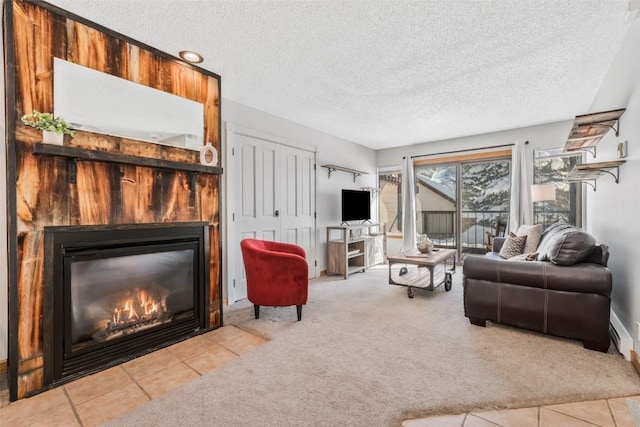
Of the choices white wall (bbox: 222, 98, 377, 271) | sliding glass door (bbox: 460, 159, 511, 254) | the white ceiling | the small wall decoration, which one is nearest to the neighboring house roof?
sliding glass door (bbox: 460, 159, 511, 254)

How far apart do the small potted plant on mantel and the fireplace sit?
567 mm

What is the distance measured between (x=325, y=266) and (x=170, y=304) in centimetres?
283

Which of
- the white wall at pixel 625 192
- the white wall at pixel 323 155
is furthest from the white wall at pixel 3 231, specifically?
the white wall at pixel 625 192

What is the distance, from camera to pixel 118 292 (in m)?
2.21

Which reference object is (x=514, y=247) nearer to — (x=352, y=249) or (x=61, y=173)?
(x=352, y=249)

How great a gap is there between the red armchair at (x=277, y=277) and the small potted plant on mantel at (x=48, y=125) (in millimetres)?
1615

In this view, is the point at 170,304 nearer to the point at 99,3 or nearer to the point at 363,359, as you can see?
the point at 363,359

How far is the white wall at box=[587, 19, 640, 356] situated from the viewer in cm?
203

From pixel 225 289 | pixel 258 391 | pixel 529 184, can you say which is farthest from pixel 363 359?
pixel 529 184

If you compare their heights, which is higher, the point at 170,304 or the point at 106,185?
the point at 106,185

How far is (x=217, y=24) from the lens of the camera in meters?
2.08

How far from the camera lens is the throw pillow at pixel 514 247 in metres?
3.71

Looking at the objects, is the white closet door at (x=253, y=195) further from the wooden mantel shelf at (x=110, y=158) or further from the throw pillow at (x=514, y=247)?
the throw pillow at (x=514, y=247)

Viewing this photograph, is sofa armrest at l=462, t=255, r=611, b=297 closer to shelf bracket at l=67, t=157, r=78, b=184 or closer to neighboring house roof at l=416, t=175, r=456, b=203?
shelf bracket at l=67, t=157, r=78, b=184
